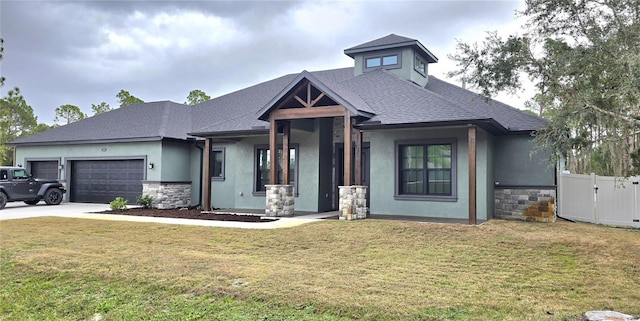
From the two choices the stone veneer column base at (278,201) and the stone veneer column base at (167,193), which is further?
the stone veneer column base at (167,193)

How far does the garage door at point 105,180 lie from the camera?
17984 millimetres

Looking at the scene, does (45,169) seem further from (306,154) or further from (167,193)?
(306,154)

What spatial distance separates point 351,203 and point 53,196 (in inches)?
520

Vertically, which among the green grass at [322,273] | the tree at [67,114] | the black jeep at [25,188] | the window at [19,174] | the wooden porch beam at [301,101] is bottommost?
the green grass at [322,273]

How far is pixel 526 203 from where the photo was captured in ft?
42.9

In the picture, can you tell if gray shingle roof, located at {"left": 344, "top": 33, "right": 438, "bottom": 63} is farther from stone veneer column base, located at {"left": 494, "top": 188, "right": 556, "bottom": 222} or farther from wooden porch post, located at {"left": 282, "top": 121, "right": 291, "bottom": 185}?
stone veneer column base, located at {"left": 494, "top": 188, "right": 556, "bottom": 222}

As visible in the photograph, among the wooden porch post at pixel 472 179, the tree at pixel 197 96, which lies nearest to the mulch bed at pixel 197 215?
the wooden porch post at pixel 472 179

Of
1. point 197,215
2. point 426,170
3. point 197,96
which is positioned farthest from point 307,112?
point 197,96

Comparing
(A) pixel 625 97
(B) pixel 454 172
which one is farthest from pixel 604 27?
(B) pixel 454 172

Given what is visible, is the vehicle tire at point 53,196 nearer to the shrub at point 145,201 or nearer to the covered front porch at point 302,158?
the shrub at point 145,201

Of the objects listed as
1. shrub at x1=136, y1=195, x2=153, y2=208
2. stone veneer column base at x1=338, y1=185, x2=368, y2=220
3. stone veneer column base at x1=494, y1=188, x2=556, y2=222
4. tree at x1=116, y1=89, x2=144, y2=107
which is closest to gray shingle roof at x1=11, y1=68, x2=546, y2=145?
stone veneer column base at x1=494, y1=188, x2=556, y2=222

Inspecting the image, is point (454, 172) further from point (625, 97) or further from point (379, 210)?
point (625, 97)

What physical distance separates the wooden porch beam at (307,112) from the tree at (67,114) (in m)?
35.4

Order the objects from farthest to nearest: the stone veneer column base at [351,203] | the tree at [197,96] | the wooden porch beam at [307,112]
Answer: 1. the tree at [197,96]
2. the wooden porch beam at [307,112]
3. the stone veneer column base at [351,203]
